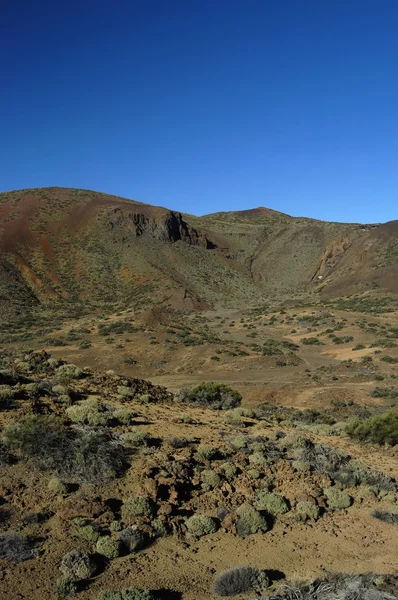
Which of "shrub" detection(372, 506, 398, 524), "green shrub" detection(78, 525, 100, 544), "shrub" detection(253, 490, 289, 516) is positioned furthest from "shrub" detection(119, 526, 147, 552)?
"shrub" detection(372, 506, 398, 524)

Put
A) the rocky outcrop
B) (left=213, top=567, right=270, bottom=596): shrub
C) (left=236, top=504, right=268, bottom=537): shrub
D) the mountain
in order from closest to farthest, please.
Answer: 1. (left=213, top=567, right=270, bottom=596): shrub
2. (left=236, top=504, right=268, bottom=537): shrub
3. the mountain
4. the rocky outcrop

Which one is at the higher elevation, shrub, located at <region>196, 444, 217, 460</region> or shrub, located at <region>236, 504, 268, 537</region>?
shrub, located at <region>196, 444, 217, 460</region>

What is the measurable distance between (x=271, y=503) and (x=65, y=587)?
5.04m

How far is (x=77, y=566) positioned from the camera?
7414 millimetres

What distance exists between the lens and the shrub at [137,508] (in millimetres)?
9102

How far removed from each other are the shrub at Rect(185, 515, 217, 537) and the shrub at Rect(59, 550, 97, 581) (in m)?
2.17

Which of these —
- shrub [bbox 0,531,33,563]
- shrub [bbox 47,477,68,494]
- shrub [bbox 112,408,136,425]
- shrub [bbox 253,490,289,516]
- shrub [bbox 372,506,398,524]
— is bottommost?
shrub [bbox 372,506,398,524]

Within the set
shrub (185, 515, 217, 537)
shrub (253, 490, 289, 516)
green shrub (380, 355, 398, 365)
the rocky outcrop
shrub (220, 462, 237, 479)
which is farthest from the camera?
the rocky outcrop

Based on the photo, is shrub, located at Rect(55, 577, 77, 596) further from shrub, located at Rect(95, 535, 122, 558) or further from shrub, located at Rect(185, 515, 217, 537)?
shrub, located at Rect(185, 515, 217, 537)

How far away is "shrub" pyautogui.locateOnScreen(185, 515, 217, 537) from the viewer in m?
8.95

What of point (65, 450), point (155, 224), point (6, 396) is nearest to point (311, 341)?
point (6, 396)

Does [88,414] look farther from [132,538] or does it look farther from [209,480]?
[132,538]

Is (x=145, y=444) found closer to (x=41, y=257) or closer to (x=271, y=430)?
(x=271, y=430)

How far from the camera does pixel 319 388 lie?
27953 mm
